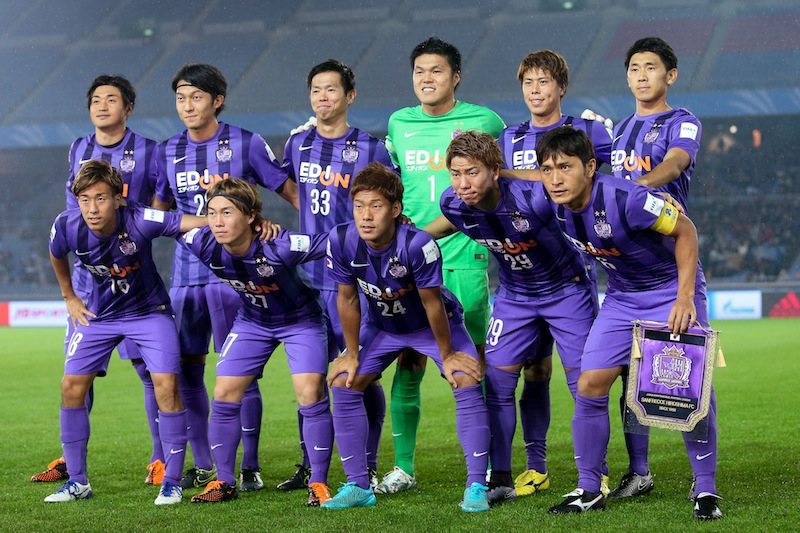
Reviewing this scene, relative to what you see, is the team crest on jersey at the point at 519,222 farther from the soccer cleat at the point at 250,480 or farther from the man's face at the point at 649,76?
the soccer cleat at the point at 250,480

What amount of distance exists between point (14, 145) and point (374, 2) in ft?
34.1

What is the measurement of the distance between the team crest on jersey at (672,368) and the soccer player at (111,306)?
215cm

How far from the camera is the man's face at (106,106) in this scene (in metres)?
5.18

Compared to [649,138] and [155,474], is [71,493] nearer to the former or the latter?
[155,474]

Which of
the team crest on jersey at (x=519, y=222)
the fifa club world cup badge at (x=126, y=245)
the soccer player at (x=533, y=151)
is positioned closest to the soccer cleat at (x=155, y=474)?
the fifa club world cup badge at (x=126, y=245)

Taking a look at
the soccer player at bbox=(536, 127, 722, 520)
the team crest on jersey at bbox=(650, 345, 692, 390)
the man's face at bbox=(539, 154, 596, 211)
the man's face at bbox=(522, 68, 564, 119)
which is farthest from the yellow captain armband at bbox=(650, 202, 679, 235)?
the man's face at bbox=(522, 68, 564, 119)

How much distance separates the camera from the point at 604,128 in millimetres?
4684

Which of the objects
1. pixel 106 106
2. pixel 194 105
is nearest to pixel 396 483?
pixel 194 105

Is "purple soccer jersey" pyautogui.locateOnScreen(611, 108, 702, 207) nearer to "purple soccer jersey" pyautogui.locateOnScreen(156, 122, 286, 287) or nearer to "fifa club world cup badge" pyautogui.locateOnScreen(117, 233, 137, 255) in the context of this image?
"purple soccer jersey" pyautogui.locateOnScreen(156, 122, 286, 287)

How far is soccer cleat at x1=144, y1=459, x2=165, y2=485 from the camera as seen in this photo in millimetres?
4965

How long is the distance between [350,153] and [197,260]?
943mm

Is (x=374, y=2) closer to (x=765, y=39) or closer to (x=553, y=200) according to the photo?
(x=765, y=39)

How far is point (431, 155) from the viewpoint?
4941mm

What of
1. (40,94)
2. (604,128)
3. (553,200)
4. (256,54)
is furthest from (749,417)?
(40,94)
